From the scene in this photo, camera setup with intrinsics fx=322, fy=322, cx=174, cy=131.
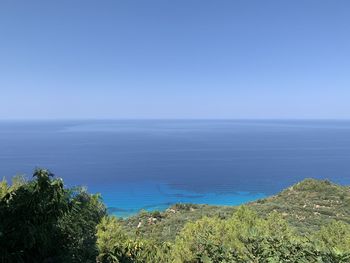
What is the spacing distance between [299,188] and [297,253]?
34.5 m

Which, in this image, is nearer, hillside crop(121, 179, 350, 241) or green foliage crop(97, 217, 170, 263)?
green foliage crop(97, 217, 170, 263)

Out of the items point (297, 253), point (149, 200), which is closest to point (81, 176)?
point (149, 200)

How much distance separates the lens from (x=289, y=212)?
26.4 m

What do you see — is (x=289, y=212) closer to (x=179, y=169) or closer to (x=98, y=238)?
(x=98, y=238)

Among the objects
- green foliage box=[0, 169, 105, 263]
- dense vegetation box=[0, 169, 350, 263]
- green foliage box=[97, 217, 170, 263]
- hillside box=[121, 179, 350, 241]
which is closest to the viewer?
green foliage box=[0, 169, 105, 263]

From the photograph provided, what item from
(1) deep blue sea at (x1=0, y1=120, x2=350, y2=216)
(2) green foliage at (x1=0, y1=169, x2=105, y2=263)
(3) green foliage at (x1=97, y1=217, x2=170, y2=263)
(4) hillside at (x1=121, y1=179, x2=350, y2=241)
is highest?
(2) green foliage at (x1=0, y1=169, x2=105, y2=263)

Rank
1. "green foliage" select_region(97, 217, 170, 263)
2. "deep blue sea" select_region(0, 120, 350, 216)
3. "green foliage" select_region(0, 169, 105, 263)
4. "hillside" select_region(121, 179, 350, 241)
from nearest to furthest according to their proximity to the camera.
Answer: "green foliage" select_region(0, 169, 105, 263), "green foliage" select_region(97, 217, 170, 263), "hillside" select_region(121, 179, 350, 241), "deep blue sea" select_region(0, 120, 350, 216)

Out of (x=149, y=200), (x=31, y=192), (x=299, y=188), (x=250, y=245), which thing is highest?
(x=31, y=192)

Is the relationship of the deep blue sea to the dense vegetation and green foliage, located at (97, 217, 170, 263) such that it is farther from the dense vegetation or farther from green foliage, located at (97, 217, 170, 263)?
the dense vegetation

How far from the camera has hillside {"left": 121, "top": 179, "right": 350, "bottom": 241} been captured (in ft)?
74.1

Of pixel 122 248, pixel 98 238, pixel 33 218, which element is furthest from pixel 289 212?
pixel 33 218

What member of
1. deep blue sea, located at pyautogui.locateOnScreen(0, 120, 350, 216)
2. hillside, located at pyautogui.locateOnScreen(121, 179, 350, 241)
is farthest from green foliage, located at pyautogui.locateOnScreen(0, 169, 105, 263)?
deep blue sea, located at pyautogui.locateOnScreen(0, 120, 350, 216)

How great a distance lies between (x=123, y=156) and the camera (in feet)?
335

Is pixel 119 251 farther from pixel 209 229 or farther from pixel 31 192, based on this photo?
pixel 31 192
